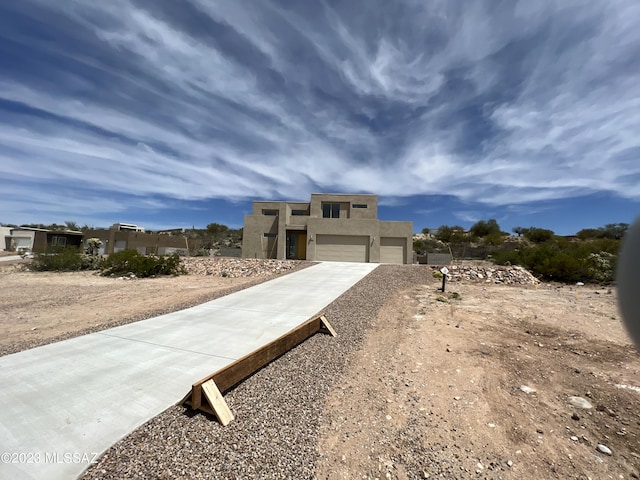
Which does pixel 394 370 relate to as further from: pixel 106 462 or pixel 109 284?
pixel 109 284

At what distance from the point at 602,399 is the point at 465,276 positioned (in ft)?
37.8

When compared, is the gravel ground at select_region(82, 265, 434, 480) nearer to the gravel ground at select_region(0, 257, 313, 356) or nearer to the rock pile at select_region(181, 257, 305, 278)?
the gravel ground at select_region(0, 257, 313, 356)

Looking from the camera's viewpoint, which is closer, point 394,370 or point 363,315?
point 394,370

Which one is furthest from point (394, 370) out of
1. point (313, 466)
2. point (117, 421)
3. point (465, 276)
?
point (465, 276)

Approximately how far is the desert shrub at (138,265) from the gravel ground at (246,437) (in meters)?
13.6

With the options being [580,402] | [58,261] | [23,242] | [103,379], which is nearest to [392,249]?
[580,402]

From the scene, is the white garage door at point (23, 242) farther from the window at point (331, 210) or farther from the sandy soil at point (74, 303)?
the window at point (331, 210)

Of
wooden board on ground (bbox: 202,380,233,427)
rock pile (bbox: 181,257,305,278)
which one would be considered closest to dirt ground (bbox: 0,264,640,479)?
wooden board on ground (bbox: 202,380,233,427)

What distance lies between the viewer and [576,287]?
42.1ft

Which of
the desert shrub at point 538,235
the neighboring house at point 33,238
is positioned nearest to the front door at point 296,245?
the neighboring house at point 33,238

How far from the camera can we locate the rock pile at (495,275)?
45.1 feet

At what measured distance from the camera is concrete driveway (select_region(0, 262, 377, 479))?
2451 mm

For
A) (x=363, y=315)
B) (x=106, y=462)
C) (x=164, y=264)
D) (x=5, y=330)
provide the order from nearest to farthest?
(x=106, y=462) < (x=5, y=330) < (x=363, y=315) < (x=164, y=264)

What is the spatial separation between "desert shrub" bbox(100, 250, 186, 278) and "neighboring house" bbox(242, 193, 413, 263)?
900cm
